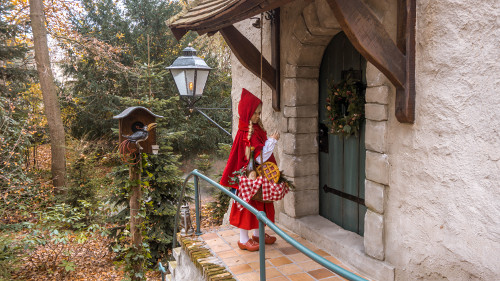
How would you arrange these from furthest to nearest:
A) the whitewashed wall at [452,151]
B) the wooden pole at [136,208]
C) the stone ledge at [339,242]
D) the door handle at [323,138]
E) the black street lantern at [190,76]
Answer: the black street lantern at [190,76] < the wooden pole at [136,208] < the door handle at [323,138] < the stone ledge at [339,242] < the whitewashed wall at [452,151]

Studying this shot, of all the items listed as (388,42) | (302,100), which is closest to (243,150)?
(302,100)

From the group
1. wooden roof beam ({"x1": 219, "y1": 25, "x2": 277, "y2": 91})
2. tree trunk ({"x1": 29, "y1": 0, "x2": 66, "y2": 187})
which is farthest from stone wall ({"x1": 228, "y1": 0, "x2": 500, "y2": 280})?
tree trunk ({"x1": 29, "y1": 0, "x2": 66, "y2": 187})

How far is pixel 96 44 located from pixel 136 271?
7.97 m

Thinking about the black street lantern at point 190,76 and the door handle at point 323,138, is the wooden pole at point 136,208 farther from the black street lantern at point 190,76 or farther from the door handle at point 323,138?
the door handle at point 323,138

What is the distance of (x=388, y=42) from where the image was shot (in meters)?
2.67

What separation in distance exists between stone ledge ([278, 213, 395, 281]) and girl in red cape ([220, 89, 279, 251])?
56cm

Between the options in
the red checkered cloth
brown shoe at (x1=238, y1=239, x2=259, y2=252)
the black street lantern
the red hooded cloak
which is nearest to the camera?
the red checkered cloth

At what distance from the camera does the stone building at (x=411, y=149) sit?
2303 millimetres

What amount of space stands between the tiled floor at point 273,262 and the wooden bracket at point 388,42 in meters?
1.54

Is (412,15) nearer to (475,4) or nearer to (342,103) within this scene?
(475,4)

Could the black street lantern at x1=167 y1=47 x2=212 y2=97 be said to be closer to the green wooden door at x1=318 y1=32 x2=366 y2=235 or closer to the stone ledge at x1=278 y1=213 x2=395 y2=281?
the green wooden door at x1=318 y1=32 x2=366 y2=235

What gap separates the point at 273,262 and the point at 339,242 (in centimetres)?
66

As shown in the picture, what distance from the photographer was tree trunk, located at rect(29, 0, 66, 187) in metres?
9.52

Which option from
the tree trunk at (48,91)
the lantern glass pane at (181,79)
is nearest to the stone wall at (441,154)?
the lantern glass pane at (181,79)
